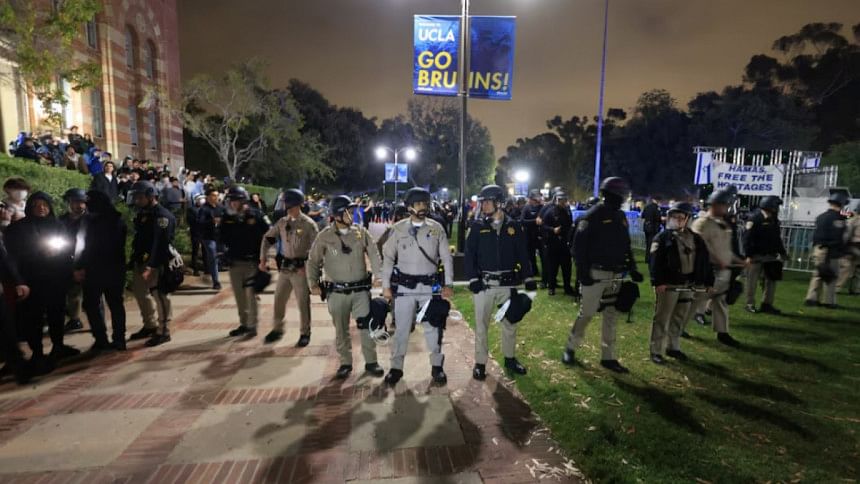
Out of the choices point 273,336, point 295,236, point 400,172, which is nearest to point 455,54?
point 295,236

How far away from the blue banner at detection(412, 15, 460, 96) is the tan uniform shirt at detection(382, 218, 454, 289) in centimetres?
560

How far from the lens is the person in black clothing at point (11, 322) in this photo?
473cm

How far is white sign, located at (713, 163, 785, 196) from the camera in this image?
36.7 ft

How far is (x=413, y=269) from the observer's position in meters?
4.92

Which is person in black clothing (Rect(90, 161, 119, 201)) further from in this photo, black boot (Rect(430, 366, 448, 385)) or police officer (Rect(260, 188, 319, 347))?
black boot (Rect(430, 366, 448, 385))

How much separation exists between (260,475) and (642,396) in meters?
3.77

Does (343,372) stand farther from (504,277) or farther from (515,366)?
(504,277)

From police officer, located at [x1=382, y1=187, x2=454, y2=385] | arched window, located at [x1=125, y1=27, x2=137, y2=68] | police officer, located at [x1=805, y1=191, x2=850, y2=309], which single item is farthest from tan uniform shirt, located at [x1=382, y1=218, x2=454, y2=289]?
arched window, located at [x1=125, y1=27, x2=137, y2=68]

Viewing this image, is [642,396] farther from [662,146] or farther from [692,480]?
[662,146]

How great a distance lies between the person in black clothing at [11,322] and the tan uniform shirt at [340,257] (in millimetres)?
3094

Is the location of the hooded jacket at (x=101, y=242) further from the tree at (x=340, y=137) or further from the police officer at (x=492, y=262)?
the tree at (x=340, y=137)

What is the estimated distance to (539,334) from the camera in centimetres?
675

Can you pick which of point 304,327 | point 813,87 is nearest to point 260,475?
point 304,327

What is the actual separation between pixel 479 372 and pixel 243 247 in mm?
3971
